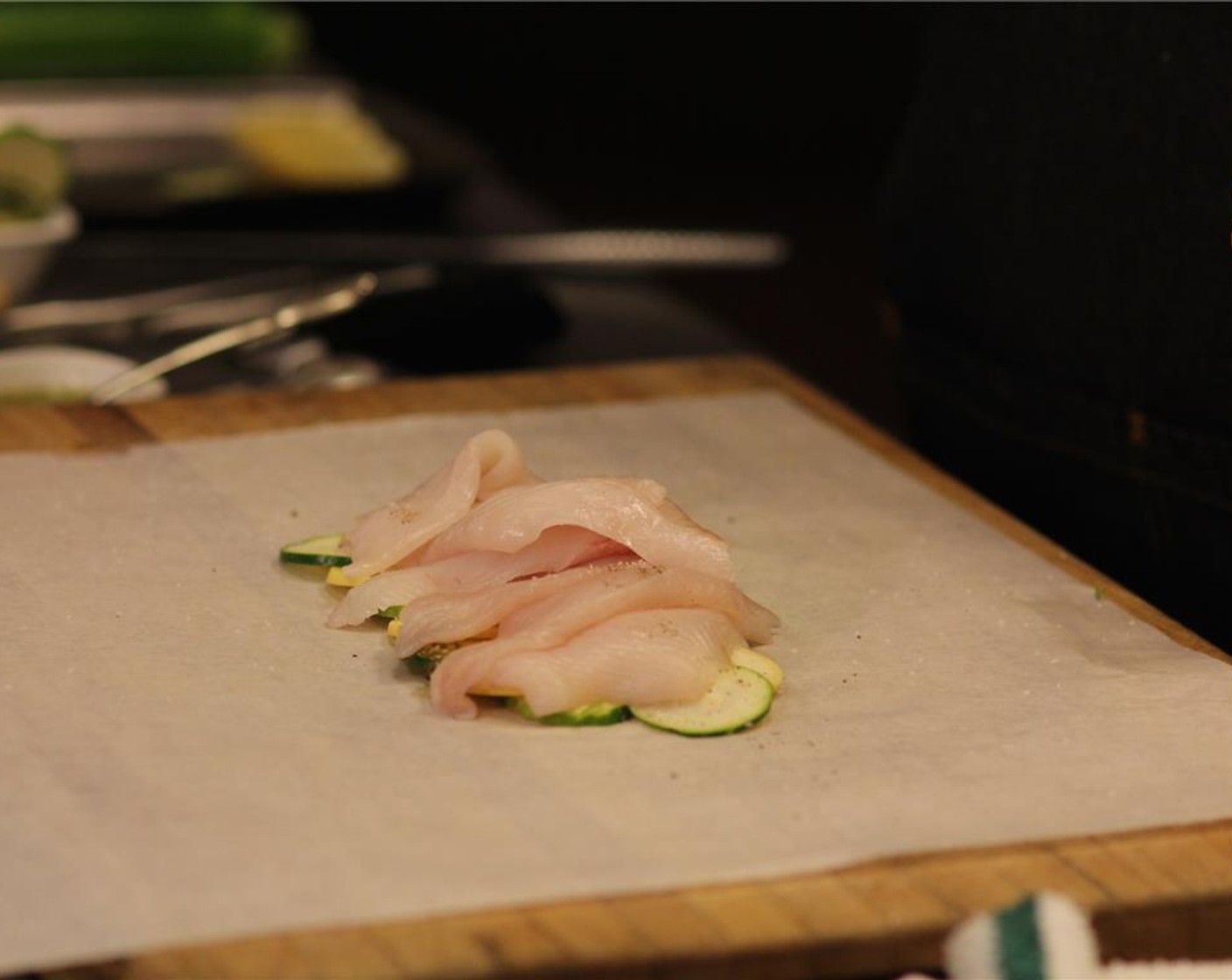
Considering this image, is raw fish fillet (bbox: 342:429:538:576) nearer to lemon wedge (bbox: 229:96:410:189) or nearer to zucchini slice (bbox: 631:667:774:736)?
zucchini slice (bbox: 631:667:774:736)

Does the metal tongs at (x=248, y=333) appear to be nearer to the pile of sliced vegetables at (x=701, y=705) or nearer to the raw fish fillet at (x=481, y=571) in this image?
the raw fish fillet at (x=481, y=571)

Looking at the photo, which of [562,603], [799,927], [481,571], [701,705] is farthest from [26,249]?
[799,927]

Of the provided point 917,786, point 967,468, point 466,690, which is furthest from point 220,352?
point 917,786

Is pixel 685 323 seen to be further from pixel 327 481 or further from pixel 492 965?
pixel 492 965

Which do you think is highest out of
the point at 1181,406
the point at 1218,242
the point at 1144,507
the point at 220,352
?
the point at 1218,242

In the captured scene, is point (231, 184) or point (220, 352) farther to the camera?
point (231, 184)

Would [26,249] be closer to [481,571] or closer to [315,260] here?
[315,260]

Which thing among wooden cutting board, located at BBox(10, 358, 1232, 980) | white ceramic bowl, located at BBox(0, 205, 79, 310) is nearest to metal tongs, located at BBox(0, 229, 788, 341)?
white ceramic bowl, located at BBox(0, 205, 79, 310)

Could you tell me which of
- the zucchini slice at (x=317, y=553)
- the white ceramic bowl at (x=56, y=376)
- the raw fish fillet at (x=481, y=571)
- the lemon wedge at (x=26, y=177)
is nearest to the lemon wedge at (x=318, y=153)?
the lemon wedge at (x=26, y=177)
